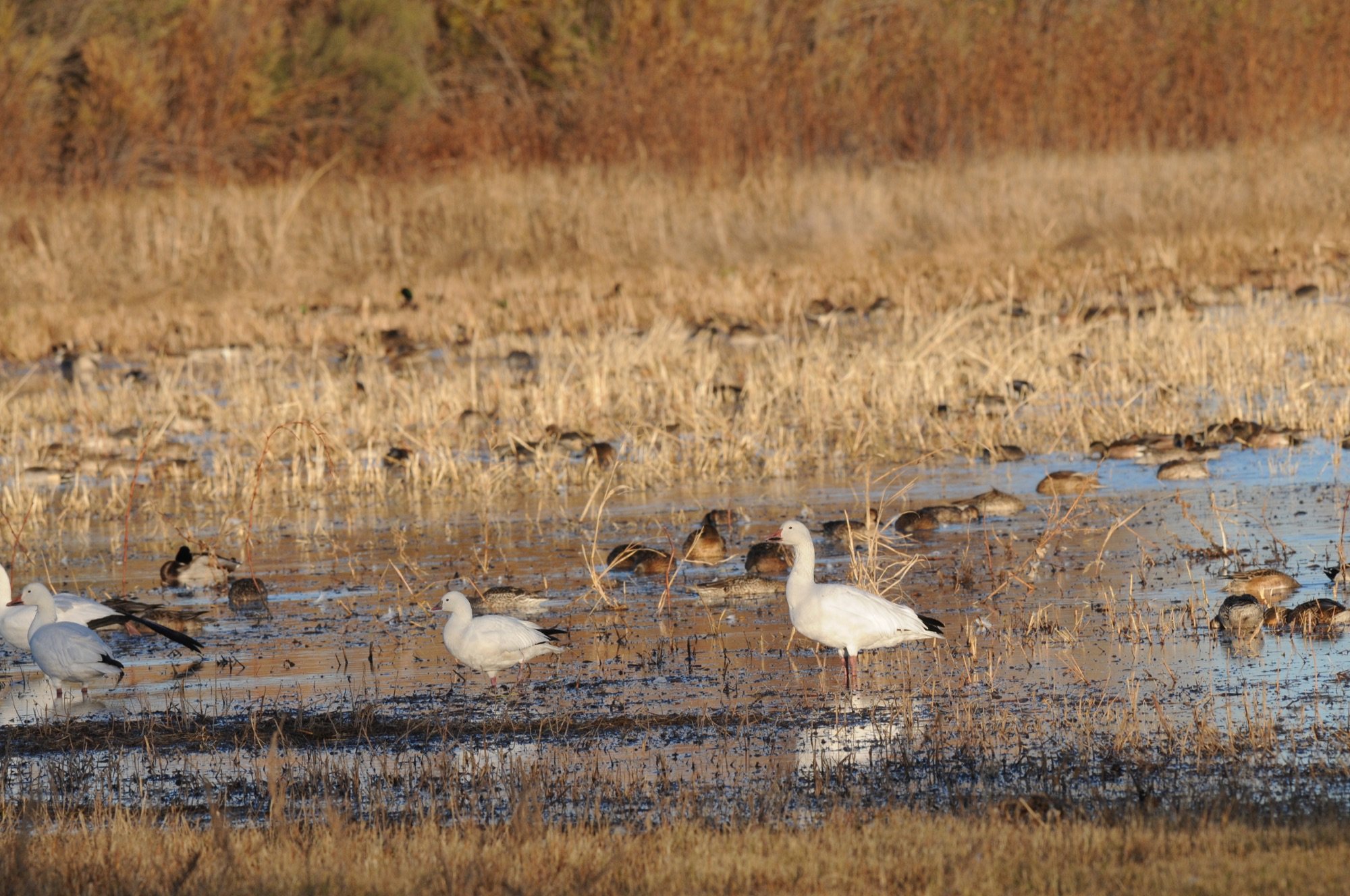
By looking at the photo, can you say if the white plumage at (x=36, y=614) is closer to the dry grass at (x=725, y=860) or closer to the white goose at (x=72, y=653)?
the white goose at (x=72, y=653)

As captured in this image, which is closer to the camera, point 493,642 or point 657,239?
point 493,642

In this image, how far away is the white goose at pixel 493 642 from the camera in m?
7.46

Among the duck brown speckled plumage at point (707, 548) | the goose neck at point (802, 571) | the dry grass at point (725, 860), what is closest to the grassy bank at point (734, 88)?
the duck brown speckled plumage at point (707, 548)

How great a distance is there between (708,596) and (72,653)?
3.00m

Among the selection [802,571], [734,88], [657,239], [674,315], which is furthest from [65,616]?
[734,88]

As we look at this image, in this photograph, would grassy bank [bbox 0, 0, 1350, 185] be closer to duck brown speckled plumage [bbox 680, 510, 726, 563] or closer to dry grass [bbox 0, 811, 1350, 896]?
duck brown speckled plumage [bbox 680, 510, 726, 563]

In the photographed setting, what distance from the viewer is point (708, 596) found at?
8.79 m

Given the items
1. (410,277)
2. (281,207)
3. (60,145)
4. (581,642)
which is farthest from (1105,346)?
(60,145)

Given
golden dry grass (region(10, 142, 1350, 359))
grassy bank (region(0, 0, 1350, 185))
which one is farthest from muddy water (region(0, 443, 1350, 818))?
grassy bank (region(0, 0, 1350, 185))

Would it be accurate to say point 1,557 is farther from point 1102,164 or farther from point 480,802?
point 1102,164

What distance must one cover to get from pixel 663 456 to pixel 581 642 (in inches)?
183

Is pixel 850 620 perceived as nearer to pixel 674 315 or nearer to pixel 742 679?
pixel 742 679

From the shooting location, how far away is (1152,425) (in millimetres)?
13102

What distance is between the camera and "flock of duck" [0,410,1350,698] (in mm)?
7340
